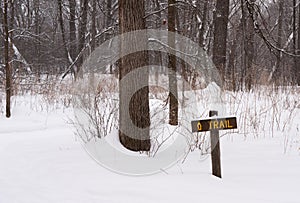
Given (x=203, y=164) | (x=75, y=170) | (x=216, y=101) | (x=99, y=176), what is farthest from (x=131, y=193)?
(x=216, y=101)

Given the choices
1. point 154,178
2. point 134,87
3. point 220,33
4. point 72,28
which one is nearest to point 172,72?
point 134,87

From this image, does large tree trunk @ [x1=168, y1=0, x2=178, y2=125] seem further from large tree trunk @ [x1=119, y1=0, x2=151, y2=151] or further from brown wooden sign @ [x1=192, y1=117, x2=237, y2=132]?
brown wooden sign @ [x1=192, y1=117, x2=237, y2=132]

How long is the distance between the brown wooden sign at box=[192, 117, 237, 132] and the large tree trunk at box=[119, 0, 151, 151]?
1116 millimetres

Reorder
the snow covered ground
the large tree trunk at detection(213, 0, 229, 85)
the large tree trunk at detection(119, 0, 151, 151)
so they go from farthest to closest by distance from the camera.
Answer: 1. the large tree trunk at detection(213, 0, 229, 85)
2. the large tree trunk at detection(119, 0, 151, 151)
3. the snow covered ground

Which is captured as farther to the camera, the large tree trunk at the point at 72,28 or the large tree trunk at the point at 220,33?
the large tree trunk at the point at 72,28

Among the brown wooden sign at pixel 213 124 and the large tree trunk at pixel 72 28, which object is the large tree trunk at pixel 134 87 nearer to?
the brown wooden sign at pixel 213 124

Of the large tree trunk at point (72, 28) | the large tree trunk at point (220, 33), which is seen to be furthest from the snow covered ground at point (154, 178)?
the large tree trunk at point (72, 28)

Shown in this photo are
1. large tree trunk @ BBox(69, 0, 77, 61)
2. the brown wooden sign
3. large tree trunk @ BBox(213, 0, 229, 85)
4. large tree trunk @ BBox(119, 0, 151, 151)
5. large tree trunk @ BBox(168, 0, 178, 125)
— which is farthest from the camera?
large tree trunk @ BBox(69, 0, 77, 61)

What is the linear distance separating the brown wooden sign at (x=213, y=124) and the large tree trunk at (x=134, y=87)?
43.9 inches

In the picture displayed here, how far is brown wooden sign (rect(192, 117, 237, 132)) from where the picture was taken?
2.75m

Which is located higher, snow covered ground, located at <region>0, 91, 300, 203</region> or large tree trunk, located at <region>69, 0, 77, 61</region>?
large tree trunk, located at <region>69, 0, 77, 61</region>

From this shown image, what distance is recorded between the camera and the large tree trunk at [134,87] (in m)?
3.75

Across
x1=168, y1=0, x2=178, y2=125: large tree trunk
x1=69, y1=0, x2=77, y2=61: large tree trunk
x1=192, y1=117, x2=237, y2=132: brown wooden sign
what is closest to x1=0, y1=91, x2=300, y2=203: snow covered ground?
x1=192, y1=117, x2=237, y2=132: brown wooden sign

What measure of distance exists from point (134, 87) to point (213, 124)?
126 centimetres
